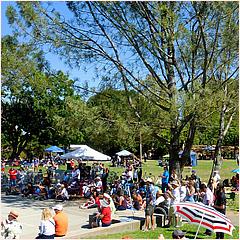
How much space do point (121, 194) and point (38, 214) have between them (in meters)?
2.73

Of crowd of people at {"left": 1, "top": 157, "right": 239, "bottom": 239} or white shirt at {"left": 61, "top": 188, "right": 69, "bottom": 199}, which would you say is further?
white shirt at {"left": 61, "top": 188, "right": 69, "bottom": 199}

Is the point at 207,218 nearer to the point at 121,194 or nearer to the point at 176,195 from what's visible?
the point at 176,195

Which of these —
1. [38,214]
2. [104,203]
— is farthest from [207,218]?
[38,214]

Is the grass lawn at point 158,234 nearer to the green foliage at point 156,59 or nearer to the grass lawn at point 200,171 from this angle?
the green foliage at point 156,59

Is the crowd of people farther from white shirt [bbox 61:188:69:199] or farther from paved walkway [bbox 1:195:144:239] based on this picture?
paved walkway [bbox 1:195:144:239]

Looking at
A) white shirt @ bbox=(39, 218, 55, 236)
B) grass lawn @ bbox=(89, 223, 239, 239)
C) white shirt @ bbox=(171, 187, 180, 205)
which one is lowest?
grass lawn @ bbox=(89, 223, 239, 239)

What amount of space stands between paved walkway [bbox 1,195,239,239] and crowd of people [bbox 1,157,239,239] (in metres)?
0.43

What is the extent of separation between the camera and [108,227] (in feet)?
34.0

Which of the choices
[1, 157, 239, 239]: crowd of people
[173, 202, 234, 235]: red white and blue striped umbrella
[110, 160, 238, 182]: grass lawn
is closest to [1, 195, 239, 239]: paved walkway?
[1, 157, 239, 239]: crowd of people

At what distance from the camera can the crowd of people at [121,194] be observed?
10.1 m

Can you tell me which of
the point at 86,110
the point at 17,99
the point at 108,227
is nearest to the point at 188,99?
the point at 86,110

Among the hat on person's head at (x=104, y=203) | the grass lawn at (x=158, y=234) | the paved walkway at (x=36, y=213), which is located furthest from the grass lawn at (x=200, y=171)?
the hat on person's head at (x=104, y=203)

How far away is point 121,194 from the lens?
13.8m

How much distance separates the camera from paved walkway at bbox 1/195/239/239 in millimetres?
10375
